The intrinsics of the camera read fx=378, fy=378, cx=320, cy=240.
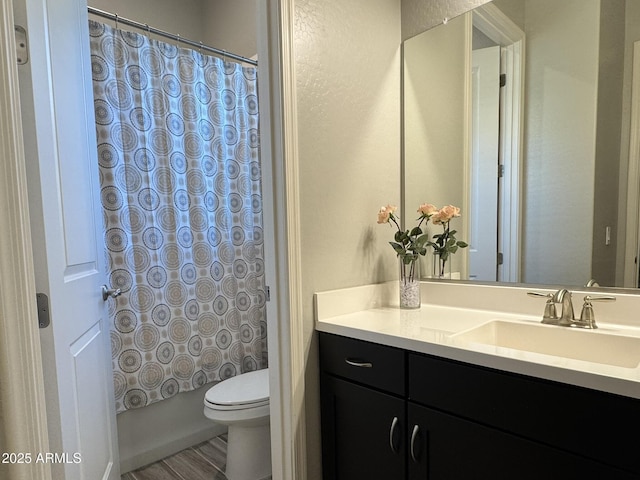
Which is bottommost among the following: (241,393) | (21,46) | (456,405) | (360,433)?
(241,393)

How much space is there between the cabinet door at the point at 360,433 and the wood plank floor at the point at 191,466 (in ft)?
2.66

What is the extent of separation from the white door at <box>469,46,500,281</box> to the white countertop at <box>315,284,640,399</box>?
0.21m

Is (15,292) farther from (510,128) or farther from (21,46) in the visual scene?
(510,128)

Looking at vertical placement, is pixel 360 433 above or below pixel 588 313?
below

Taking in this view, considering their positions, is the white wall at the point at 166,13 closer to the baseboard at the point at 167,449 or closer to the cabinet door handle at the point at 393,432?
the baseboard at the point at 167,449

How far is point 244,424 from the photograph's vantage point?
1.71m

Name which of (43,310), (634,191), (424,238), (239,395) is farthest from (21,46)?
(634,191)

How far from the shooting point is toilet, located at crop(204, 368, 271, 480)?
1.70 meters

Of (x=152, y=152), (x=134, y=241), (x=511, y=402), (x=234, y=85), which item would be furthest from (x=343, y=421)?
(x=234, y=85)

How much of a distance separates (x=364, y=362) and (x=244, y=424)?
31.6 inches

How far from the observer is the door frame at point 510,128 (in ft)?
4.70

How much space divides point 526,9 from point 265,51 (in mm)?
973

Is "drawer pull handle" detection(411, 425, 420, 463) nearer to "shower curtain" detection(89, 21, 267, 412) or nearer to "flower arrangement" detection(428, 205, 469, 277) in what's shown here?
"flower arrangement" detection(428, 205, 469, 277)

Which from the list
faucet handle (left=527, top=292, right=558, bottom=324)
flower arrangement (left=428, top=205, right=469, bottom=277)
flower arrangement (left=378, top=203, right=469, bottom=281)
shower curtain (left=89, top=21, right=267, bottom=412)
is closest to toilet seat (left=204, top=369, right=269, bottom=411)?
shower curtain (left=89, top=21, right=267, bottom=412)
